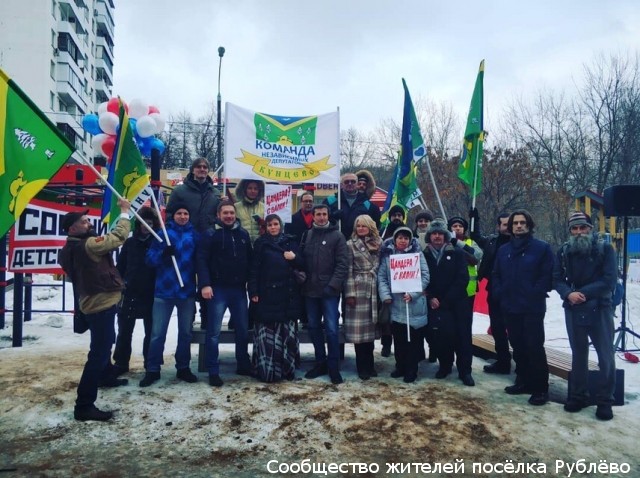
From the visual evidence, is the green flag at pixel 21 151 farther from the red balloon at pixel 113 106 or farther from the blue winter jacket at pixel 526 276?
the blue winter jacket at pixel 526 276

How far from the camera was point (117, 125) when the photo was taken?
Answer: 645 cm

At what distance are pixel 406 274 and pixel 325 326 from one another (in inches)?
45.3

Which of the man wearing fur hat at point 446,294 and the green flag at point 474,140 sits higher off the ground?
the green flag at point 474,140

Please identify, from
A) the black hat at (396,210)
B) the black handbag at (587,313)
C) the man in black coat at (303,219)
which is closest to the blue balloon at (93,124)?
the man in black coat at (303,219)


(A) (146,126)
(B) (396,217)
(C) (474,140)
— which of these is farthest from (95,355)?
(C) (474,140)

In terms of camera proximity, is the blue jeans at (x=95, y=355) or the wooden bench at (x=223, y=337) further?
the wooden bench at (x=223, y=337)

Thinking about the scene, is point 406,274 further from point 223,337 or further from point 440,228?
point 223,337

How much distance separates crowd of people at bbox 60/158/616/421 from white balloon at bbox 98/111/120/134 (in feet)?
4.66

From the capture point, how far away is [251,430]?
4219 millimetres

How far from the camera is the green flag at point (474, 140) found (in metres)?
6.84

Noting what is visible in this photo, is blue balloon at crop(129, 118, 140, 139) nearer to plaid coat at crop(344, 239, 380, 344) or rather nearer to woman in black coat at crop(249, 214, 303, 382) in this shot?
woman in black coat at crop(249, 214, 303, 382)

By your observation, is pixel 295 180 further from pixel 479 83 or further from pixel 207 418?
pixel 207 418

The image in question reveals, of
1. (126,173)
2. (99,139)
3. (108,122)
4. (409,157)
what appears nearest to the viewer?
(126,173)

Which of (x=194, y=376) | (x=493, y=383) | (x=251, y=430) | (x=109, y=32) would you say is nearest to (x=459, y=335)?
(x=493, y=383)
